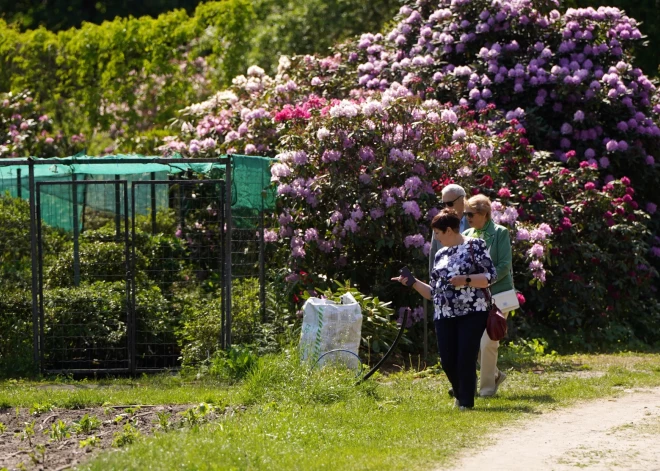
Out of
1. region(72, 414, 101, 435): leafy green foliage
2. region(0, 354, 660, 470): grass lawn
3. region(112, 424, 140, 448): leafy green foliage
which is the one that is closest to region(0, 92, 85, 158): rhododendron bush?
region(0, 354, 660, 470): grass lawn

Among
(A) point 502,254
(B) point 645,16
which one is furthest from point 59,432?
(B) point 645,16

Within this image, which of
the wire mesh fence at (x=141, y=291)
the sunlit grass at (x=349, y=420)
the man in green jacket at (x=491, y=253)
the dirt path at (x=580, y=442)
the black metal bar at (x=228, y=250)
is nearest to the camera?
the sunlit grass at (x=349, y=420)

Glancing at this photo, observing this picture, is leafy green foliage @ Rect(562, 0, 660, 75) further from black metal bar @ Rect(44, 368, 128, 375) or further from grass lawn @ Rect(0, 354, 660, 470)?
black metal bar @ Rect(44, 368, 128, 375)

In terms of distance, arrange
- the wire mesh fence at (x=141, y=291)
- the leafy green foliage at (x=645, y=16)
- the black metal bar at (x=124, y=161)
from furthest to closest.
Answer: the leafy green foliage at (x=645, y=16), the wire mesh fence at (x=141, y=291), the black metal bar at (x=124, y=161)

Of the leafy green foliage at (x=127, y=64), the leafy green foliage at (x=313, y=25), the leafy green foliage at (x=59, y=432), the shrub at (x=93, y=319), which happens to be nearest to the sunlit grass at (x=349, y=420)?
the leafy green foliage at (x=59, y=432)

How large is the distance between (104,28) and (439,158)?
9.91m

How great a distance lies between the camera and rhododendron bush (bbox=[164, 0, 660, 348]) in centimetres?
1110

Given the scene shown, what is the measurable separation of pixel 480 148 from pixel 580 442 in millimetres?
5260

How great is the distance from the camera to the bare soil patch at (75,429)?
21.3ft

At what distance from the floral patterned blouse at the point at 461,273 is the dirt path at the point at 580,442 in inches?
35.6

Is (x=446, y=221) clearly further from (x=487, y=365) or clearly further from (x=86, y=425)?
(x=86, y=425)

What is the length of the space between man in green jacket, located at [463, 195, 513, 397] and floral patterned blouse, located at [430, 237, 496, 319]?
1.85 ft

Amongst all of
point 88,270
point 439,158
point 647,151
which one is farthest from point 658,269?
point 88,270

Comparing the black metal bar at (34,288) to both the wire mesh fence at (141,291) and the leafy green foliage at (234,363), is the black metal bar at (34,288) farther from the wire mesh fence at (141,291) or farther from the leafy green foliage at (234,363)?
the leafy green foliage at (234,363)
